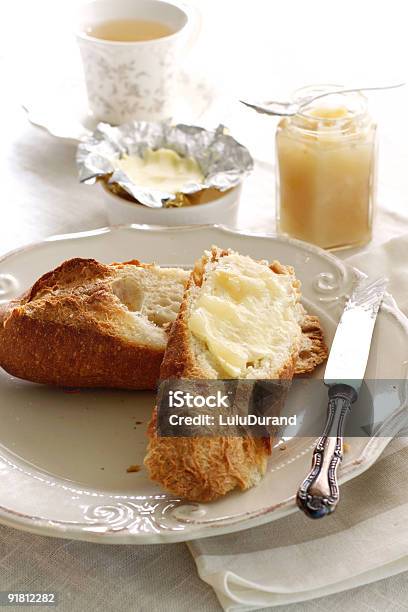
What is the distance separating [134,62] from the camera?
9.64 ft

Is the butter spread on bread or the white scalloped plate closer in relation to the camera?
the white scalloped plate

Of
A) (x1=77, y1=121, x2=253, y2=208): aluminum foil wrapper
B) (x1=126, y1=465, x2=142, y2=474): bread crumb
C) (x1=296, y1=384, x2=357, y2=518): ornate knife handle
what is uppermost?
(x1=296, y1=384, x2=357, y2=518): ornate knife handle

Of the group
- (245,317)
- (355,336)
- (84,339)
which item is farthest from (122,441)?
(355,336)

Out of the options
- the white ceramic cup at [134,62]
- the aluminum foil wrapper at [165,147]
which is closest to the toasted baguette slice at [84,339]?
the aluminum foil wrapper at [165,147]

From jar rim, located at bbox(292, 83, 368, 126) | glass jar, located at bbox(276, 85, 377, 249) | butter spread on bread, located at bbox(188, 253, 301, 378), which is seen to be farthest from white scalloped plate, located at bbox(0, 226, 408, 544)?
jar rim, located at bbox(292, 83, 368, 126)

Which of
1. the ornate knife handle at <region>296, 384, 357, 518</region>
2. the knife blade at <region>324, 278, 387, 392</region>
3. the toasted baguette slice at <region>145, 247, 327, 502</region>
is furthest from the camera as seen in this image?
the knife blade at <region>324, 278, 387, 392</region>

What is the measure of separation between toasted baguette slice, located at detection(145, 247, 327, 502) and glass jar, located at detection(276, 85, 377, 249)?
1.65ft

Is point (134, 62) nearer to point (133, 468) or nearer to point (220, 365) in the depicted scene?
point (220, 365)

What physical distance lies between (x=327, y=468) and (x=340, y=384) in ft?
1.05

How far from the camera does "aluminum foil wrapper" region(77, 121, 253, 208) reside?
247 cm

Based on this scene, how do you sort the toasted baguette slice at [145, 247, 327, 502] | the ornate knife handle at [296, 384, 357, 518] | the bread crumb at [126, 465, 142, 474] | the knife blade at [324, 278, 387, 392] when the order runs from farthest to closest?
the knife blade at [324, 278, 387, 392], the bread crumb at [126, 465, 142, 474], the toasted baguette slice at [145, 247, 327, 502], the ornate knife handle at [296, 384, 357, 518]

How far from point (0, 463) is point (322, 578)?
65 centimetres

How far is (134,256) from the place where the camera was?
2264mm

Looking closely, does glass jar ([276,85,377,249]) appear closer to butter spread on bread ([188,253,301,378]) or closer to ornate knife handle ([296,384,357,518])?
butter spread on bread ([188,253,301,378])
